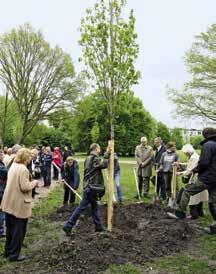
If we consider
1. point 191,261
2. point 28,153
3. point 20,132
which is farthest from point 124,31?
point 20,132

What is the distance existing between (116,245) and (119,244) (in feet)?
0.31

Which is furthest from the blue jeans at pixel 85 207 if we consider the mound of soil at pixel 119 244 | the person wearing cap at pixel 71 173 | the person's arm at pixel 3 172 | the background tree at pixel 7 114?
the background tree at pixel 7 114

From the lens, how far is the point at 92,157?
8.20m

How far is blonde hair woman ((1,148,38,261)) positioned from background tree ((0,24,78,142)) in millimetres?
36581

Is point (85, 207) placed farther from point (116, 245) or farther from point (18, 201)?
point (18, 201)

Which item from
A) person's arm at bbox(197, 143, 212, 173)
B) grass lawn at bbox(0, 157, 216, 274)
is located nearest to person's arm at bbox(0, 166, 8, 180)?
grass lawn at bbox(0, 157, 216, 274)

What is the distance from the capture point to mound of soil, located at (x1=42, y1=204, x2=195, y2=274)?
21.1ft

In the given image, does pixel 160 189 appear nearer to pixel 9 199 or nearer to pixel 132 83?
pixel 132 83

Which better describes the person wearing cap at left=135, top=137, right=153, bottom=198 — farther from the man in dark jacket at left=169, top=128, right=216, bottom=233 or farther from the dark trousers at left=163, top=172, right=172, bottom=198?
the man in dark jacket at left=169, top=128, right=216, bottom=233

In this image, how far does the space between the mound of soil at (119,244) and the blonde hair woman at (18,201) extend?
1.81 ft

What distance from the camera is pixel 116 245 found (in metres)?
7.09

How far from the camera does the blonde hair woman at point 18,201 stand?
22.2 feet

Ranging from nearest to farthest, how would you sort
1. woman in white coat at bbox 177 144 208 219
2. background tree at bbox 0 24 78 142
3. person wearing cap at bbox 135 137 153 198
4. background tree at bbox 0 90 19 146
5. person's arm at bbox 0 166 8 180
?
person's arm at bbox 0 166 8 180
woman in white coat at bbox 177 144 208 219
person wearing cap at bbox 135 137 153 198
background tree at bbox 0 24 78 142
background tree at bbox 0 90 19 146

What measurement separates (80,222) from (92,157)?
76.1 inches
